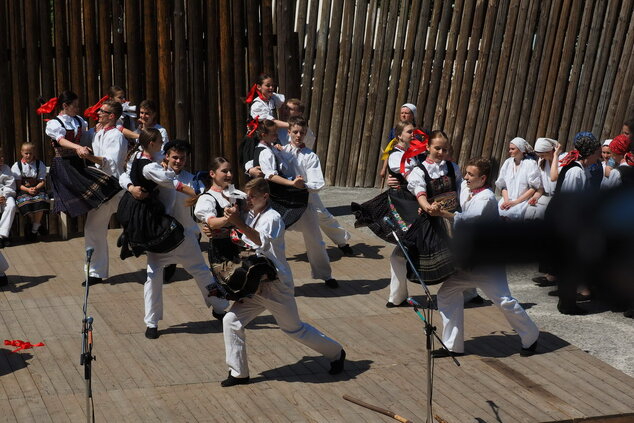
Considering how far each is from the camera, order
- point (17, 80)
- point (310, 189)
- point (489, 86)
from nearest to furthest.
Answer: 1. point (310, 189)
2. point (17, 80)
3. point (489, 86)

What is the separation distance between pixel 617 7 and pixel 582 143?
499 centimetres

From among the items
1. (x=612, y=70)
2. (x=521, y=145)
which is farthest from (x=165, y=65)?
(x=612, y=70)

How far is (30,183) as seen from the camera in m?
11.0

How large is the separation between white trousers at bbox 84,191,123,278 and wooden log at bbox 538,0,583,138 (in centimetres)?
668

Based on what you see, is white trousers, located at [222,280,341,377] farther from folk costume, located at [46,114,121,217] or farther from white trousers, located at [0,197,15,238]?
white trousers, located at [0,197,15,238]

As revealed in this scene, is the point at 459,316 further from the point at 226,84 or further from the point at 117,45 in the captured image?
the point at 117,45

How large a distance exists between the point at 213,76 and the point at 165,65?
0.64m

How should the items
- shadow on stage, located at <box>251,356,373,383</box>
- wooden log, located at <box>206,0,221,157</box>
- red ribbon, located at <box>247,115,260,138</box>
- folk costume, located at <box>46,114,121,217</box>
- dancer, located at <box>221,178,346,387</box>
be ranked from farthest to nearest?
wooden log, located at <box>206,0,221,157</box> < red ribbon, located at <box>247,115,260,138</box> < folk costume, located at <box>46,114,121,217</box> < shadow on stage, located at <box>251,356,373,383</box> < dancer, located at <box>221,178,346,387</box>

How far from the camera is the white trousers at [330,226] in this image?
34.5 feet

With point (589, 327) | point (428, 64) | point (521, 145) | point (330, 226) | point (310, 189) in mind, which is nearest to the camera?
point (589, 327)

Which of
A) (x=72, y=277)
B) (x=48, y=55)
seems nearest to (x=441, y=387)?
(x=72, y=277)

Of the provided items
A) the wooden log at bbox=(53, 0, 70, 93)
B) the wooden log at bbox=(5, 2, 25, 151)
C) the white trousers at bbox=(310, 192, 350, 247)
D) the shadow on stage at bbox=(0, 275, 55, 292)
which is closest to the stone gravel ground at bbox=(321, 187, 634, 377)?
the white trousers at bbox=(310, 192, 350, 247)

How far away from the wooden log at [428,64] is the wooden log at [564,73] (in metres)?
1.78

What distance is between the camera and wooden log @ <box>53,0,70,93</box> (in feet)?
36.7
